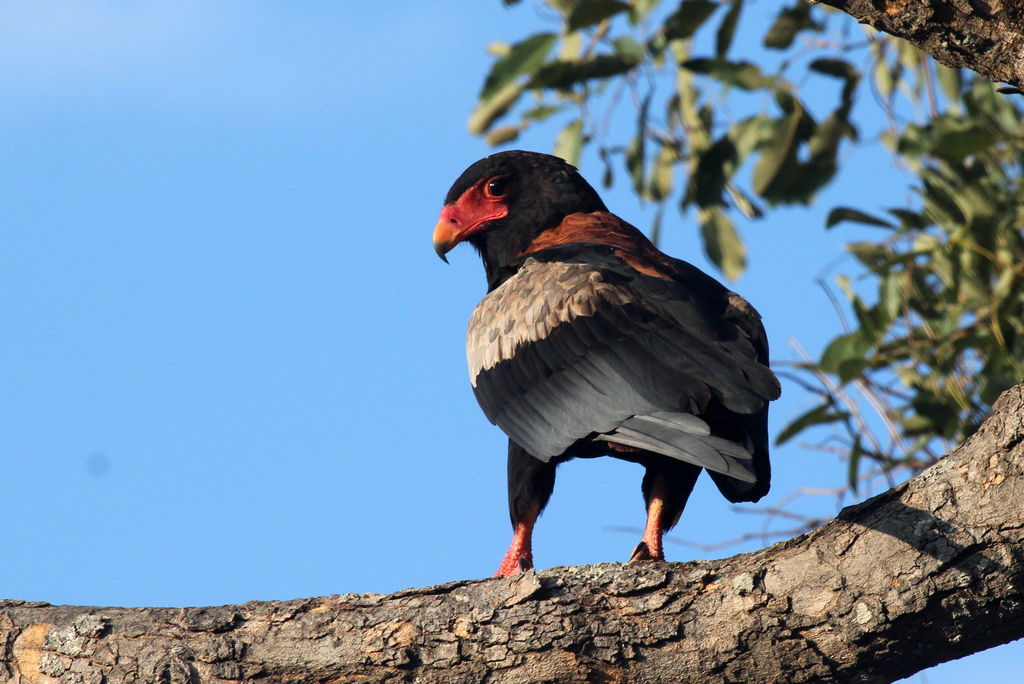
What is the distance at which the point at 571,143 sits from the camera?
6.34 metres

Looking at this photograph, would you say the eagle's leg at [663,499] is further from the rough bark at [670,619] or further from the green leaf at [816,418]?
the green leaf at [816,418]

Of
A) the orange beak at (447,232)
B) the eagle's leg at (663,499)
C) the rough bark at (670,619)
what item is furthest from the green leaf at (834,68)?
the rough bark at (670,619)

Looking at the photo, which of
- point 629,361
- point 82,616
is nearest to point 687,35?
point 629,361

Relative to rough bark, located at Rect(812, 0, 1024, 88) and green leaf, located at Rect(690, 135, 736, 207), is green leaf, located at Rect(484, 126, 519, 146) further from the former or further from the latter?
rough bark, located at Rect(812, 0, 1024, 88)

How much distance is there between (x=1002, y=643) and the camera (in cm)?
322

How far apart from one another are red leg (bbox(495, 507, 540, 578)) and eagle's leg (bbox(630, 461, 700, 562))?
0.44m

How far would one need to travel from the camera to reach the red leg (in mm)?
4582

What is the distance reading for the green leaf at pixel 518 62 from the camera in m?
5.68

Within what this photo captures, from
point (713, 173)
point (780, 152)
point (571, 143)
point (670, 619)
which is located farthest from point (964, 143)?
point (670, 619)

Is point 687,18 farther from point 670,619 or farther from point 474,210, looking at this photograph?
point 670,619

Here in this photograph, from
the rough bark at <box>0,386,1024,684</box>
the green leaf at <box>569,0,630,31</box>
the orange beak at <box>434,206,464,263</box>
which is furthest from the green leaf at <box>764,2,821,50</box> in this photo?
the rough bark at <box>0,386,1024,684</box>

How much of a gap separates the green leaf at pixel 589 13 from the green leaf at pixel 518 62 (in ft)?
0.89

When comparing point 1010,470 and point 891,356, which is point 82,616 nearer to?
point 1010,470

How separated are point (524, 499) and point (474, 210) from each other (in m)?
1.68
